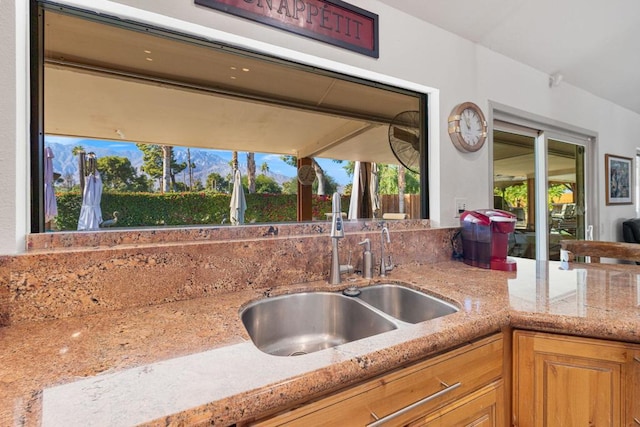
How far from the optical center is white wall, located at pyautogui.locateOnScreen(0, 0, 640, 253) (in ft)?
3.59

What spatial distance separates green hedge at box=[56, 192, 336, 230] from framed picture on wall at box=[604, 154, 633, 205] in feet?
11.3

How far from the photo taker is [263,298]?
107 centimetres

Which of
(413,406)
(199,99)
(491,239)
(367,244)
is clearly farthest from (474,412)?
(199,99)

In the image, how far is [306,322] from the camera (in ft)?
3.75

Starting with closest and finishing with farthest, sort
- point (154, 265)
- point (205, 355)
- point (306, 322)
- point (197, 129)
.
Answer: point (205, 355) < point (154, 265) < point (306, 322) < point (197, 129)

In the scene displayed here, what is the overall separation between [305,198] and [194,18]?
1.02 meters

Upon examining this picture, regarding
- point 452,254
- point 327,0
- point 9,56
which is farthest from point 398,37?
point 9,56

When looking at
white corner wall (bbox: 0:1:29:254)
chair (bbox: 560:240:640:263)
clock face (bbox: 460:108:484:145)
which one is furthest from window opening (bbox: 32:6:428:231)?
chair (bbox: 560:240:640:263)

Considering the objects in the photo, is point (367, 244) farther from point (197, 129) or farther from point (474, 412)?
point (197, 129)

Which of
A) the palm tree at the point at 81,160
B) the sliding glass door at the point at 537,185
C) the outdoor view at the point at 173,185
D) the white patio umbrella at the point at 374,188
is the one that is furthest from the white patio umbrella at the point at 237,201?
the sliding glass door at the point at 537,185

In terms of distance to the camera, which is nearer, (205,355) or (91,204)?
(205,355)

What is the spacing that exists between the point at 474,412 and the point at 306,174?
1.44 m

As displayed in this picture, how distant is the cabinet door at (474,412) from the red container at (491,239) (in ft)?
2.35

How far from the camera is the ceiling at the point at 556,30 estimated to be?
168 centimetres
